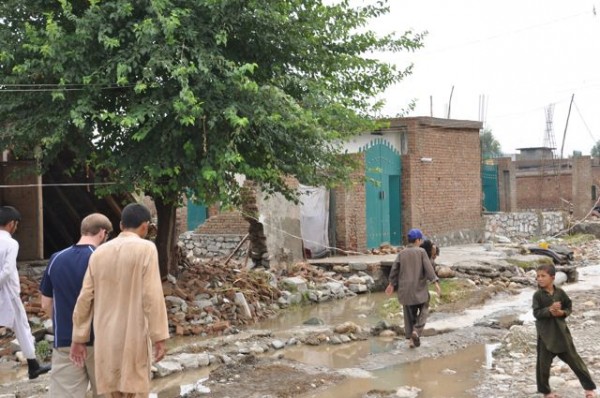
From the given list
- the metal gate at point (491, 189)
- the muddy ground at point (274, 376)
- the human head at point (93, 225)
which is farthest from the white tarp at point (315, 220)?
the metal gate at point (491, 189)

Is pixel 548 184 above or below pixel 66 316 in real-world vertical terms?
above

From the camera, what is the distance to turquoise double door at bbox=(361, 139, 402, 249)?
1969 centimetres

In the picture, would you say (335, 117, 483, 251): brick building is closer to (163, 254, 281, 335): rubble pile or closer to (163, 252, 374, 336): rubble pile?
(163, 252, 374, 336): rubble pile

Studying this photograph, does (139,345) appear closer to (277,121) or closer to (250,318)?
(277,121)

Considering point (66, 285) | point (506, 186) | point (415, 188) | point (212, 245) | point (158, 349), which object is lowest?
point (212, 245)

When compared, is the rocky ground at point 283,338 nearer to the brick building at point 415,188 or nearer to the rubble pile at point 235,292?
the rubble pile at point 235,292

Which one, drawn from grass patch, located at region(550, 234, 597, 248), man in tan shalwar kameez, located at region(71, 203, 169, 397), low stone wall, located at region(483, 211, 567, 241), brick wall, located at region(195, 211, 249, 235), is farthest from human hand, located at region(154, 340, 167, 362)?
grass patch, located at region(550, 234, 597, 248)

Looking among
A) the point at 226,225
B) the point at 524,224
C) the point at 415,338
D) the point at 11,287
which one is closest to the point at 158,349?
the point at 11,287

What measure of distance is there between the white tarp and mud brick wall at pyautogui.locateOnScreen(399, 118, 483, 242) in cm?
338

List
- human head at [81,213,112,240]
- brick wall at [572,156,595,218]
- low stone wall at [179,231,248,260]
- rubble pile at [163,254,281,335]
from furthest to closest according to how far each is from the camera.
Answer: brick wall at [572,156,595,218] → low stone wall at [179,231,248,260] → rubble pile at [163,254,281,335] → human head at [81,213,112,240]

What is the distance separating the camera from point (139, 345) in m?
4.58

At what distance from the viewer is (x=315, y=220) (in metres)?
18.3

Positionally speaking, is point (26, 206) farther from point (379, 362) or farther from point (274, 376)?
point (379, 362)

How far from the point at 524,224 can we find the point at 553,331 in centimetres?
2307
